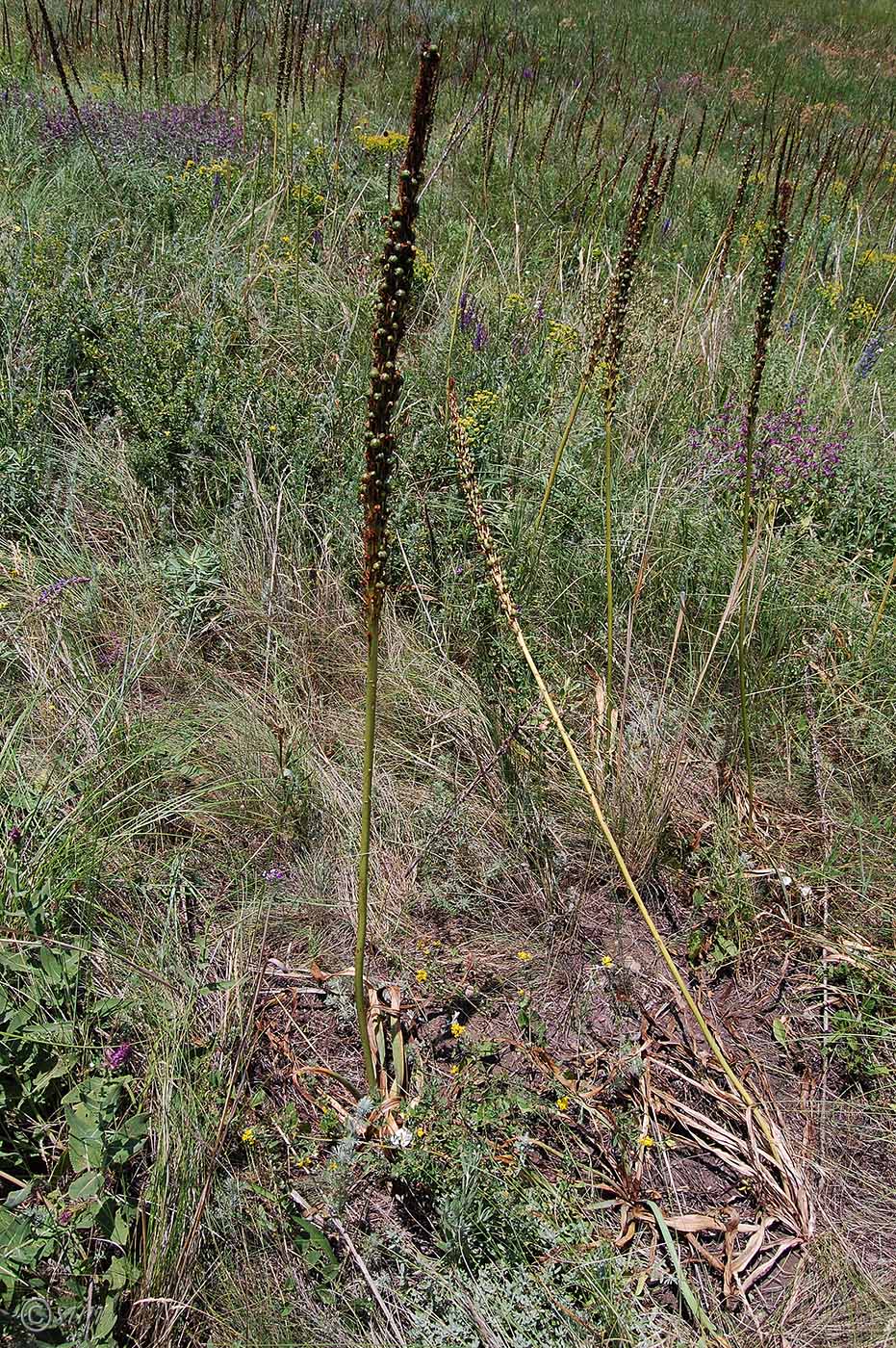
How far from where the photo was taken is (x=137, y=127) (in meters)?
4.71

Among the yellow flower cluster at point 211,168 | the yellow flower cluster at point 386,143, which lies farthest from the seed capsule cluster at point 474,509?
the yellow flower cluster at point 386,143

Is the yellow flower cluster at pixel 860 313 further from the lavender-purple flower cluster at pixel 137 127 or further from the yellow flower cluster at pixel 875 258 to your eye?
the lavender-purple flower cluster at pixel 137 127

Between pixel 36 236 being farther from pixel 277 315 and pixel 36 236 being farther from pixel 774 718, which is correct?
pixel 774 718

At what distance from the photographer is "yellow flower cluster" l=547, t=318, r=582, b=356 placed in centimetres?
360

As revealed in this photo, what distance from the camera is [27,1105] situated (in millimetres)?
1647

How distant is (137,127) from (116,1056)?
190 inches

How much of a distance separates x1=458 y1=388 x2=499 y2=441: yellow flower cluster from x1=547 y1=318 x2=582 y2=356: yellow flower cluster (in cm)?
58

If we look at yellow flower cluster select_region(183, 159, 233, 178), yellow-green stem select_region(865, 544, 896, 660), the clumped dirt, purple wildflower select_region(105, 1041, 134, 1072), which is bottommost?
the clumped dirt

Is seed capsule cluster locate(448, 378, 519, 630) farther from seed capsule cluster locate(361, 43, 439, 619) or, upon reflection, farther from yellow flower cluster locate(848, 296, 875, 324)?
yellow flower cluster locate(848, 296, 875, 324)

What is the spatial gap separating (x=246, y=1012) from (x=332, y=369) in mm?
2538

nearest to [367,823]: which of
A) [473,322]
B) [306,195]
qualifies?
[473,322]

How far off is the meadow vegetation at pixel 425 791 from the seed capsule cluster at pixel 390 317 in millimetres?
10

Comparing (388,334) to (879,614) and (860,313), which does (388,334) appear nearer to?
(879,614)

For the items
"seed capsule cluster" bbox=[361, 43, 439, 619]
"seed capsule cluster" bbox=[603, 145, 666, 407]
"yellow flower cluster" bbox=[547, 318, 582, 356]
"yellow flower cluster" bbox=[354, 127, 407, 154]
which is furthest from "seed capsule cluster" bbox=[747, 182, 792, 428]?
"yellow flower cluster" bbox=[354, 127, 407, 154]
